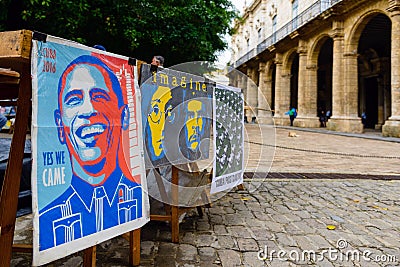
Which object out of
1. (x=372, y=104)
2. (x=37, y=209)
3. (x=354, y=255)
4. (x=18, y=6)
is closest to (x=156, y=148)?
(x=37, y=209)

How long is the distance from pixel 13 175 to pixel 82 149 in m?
0.35

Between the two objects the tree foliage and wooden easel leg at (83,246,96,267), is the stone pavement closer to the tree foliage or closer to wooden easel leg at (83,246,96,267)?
wooden easel leg at (83,246,96,267)

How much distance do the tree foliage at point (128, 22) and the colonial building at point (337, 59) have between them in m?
5.43

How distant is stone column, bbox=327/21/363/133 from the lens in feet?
54.4

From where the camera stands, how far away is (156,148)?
230 cm

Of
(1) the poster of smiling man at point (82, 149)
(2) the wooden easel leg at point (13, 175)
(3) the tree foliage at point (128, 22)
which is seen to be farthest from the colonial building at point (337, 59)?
(2) the wooden easel leg at point (13, 175)

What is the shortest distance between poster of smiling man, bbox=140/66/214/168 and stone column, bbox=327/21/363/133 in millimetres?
15760

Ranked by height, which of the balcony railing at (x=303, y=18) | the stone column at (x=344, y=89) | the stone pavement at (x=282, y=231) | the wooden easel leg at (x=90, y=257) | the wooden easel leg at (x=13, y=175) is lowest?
the stone pavement at (x=282, y=231)

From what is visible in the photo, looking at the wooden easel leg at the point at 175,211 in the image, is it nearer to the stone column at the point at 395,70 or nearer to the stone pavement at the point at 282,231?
the stone pavement at the point at 282,231

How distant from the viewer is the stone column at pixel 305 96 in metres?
20.9

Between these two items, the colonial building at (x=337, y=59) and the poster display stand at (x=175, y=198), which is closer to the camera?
the poster display stand at (x=175, y=198)

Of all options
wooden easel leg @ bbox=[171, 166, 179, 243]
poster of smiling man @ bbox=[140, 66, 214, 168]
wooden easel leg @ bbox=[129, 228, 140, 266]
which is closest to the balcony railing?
poster of smiling man @ bbox=[140, 66, 214, 168]

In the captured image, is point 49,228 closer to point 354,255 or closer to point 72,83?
point 72,83

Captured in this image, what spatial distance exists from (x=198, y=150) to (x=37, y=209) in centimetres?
170
